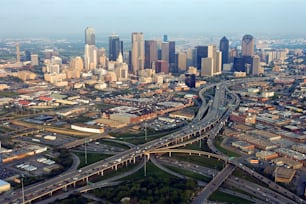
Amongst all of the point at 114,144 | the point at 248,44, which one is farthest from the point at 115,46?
the point at 114,144

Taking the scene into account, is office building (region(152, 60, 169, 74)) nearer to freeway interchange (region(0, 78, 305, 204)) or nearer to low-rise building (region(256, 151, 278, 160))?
freeway interchange (region(0, 78, 305, 204))

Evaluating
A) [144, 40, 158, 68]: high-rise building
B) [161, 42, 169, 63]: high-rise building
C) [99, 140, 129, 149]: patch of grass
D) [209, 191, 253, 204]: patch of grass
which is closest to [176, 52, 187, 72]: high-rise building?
[161, 42, 169, 63]: high-rise building

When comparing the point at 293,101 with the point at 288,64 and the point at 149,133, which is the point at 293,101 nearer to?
the point at 149,133

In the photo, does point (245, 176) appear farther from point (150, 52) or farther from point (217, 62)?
point (150, 52)

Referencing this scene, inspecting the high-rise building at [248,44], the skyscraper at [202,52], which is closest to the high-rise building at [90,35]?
the skyscraper at [202,52]

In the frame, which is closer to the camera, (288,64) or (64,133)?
(64,133)

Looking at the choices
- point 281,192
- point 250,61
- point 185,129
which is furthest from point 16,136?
point 250,61

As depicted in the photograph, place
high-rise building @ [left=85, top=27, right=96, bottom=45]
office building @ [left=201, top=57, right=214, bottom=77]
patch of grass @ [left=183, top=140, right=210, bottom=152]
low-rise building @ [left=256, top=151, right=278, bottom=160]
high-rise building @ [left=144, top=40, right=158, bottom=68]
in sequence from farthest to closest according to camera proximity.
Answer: high-rise building @ [left=85, top=27, right=96, bottom=45]
high-rise building @ [left=144, top=40, right=158, bottom=68]
office building @ [left=201, top=57, right=214, bottom=77]
patch of grass @ [left=183, top=140, right=210, bottom=152]
low-rise building @ [left=256, top=151, right=278, bottom=160]
